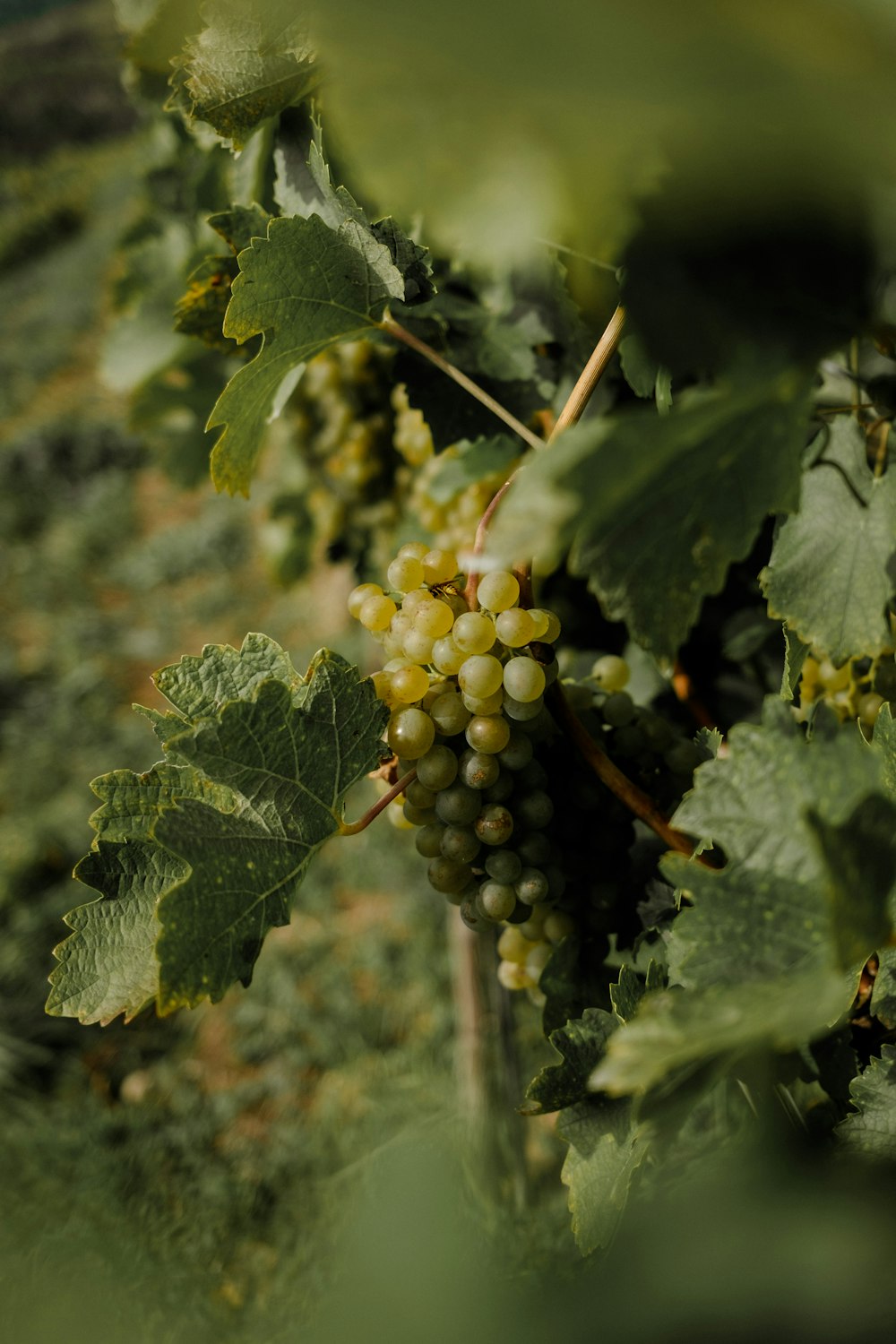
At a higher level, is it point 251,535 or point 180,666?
point 180,666

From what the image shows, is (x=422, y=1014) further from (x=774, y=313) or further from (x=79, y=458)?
(x=79, y=458)

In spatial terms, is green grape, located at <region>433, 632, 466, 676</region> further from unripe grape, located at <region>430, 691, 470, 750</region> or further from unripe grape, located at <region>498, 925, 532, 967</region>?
unripe grape, located at <region>498, 925, 532, 967</region>

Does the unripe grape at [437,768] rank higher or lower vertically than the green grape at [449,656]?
lower

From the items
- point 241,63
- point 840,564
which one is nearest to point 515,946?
point 840,564

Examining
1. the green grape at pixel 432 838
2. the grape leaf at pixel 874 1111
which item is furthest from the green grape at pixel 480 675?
the grape leaf at pixel 874 1111

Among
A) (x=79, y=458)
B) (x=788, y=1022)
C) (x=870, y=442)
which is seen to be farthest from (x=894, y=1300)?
Answer: (x=79, y=458)

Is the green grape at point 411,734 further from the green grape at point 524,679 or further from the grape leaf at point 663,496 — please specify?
the grape leaf at point 663,496
